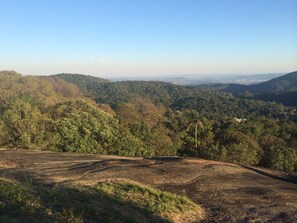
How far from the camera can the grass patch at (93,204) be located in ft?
38.2

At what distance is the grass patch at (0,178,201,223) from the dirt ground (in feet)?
5.62

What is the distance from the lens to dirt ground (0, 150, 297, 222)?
60.3 feet

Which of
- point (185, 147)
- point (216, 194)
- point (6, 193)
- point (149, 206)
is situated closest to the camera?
point (6, 193)

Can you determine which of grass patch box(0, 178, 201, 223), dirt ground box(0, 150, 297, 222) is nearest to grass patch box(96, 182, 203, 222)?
grass patch box(0, 178, 201, 223)

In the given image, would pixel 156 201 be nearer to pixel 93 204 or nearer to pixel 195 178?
pixel 93 204

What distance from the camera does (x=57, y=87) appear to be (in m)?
185

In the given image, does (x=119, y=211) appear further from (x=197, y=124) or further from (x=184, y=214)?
(x=197, y=124)

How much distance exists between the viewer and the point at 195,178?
23203mm

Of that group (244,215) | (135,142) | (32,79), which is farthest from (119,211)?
(32,79)

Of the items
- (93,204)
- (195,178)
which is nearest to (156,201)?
(93,204)

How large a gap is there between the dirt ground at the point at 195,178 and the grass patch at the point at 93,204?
5.62 ft

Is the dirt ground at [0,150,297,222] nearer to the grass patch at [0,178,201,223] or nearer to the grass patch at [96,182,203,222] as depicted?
the grass patch at [96,182,203,222]

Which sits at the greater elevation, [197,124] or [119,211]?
[119,211]

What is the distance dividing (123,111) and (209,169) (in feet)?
203
